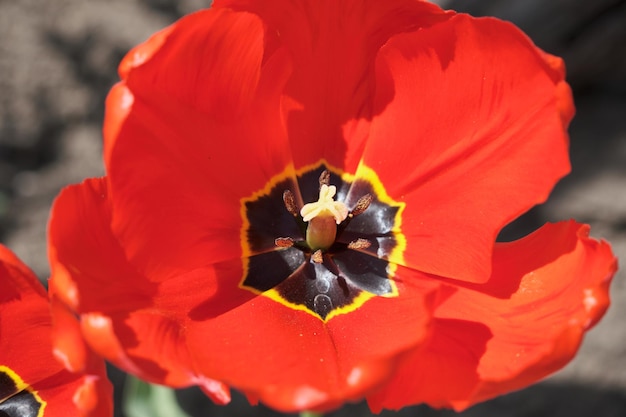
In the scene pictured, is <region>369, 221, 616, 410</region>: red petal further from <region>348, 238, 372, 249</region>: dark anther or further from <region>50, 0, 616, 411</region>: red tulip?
<region>348, 238, 372, 249</region>: dark anther

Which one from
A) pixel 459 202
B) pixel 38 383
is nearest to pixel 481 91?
pixel 459 202

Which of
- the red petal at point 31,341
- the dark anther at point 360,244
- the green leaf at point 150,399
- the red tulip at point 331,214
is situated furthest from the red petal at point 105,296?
the green leaf at point 150,399

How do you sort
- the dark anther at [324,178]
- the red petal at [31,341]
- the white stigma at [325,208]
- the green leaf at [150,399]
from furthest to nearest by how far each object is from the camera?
the green leaf at [150,399] < the dark anther at [324,178] < the white stigma at [325,208] < the red petal at [31,341]

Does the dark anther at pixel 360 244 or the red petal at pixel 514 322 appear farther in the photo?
the dark anther at pixel 360 244

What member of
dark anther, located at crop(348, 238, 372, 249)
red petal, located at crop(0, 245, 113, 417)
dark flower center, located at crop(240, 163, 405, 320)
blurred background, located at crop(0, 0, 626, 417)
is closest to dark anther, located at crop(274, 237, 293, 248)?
dark flower center, located at crop(240, 163, 405, 320)

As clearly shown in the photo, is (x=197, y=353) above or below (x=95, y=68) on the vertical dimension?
above

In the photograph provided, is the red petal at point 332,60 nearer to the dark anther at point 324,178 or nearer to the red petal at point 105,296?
the dark anther at point 324,178

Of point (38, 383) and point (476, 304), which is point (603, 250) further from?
point (38, 383)
